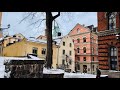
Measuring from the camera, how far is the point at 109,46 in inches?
318

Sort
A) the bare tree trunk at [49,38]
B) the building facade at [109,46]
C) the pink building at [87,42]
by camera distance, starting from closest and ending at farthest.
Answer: the bare tree trunk at [49,38] < the building facade at [109,46] < the pink building at [87,42]

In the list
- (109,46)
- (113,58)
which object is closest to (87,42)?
(109,46)

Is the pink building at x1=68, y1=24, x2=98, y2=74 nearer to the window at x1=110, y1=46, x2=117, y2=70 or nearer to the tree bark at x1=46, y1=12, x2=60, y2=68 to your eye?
the window at x1=110, y1=46, x2=117, y2=70

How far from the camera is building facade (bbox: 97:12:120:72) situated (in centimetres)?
786

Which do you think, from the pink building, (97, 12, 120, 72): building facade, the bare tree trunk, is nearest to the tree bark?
the bare tree trunk

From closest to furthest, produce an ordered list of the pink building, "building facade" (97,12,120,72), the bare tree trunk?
the bare tree trunk
"building facade" (97,12,120,72)
the pink building

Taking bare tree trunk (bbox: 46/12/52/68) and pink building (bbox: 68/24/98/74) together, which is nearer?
bare tree trunk (bbox: 46/12/52/68)

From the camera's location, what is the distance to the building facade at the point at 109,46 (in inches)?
309

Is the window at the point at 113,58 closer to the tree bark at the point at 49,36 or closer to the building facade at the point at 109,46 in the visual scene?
the building facade at the point at 109,46

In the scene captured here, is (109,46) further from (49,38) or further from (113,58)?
(49,38)

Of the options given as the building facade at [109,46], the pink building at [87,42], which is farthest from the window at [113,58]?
the pink building at [87,42]

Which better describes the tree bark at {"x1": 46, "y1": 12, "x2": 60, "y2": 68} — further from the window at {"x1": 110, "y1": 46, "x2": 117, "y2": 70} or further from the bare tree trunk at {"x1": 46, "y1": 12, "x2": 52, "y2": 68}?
the window at {"x1": 110, "y1": 46, "x2": 117, "y2": 70}

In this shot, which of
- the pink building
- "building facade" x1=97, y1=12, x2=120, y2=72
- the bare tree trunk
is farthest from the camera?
the pink building
